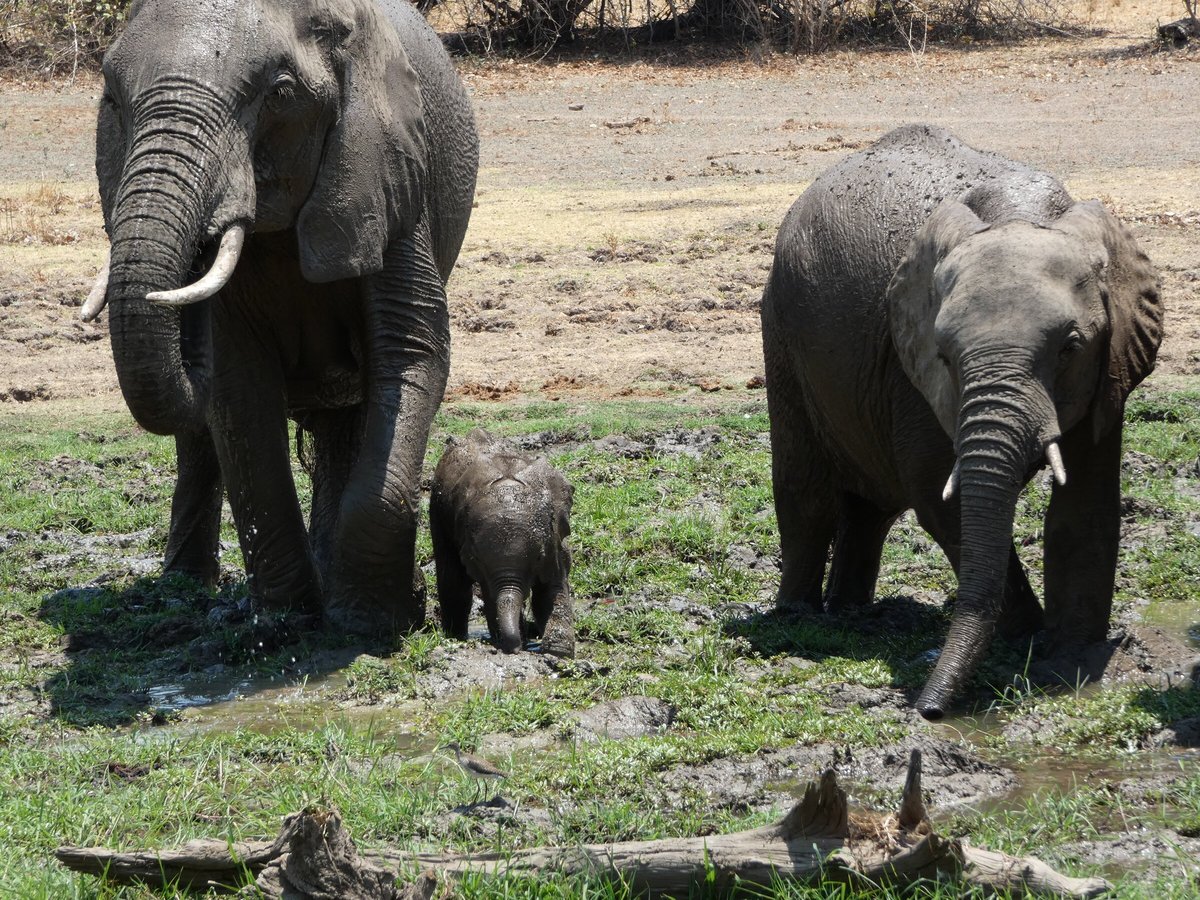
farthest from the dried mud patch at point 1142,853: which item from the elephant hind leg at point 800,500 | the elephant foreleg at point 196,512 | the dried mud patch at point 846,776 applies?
the elephant foreleg at point 196,512

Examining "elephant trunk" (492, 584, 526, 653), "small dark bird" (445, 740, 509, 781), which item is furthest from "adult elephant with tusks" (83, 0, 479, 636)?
"small dark bird" (445, 740, 509, 781)

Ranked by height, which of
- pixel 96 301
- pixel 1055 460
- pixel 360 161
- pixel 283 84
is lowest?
pixel 1055 460

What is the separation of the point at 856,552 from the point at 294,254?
298 centimetres

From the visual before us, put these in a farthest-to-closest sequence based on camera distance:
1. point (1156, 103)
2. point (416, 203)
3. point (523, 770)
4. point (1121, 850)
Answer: point (1156, 103)
point (416, 203)
point (523, 770)
point (1121, 850)

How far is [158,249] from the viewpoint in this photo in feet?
19.1

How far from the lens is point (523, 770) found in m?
5.66

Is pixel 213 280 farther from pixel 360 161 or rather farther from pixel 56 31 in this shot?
pixel 56 31

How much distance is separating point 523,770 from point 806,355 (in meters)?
2.70

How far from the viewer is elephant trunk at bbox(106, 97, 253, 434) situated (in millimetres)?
5797

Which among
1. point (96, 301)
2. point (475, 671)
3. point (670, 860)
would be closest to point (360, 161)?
point (96, 301)

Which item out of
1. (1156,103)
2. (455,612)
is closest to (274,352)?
(455,612)

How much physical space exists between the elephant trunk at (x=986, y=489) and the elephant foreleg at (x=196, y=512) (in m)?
4.10

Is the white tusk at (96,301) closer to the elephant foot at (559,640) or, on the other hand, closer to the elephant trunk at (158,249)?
the elephant trunk at (158,249)

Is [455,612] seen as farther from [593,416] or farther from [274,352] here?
[593,416]
